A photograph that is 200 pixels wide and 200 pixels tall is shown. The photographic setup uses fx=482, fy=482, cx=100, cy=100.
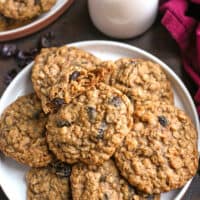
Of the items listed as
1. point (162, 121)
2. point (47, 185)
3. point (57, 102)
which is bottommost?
point (47, 185)

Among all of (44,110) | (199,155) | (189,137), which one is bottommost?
(199,155)

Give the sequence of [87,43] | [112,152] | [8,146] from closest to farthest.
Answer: [112,152] < [8,146] < [87,43]

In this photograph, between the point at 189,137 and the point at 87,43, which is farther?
the point at 87,43

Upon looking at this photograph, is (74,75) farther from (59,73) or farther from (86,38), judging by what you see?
(86,38)

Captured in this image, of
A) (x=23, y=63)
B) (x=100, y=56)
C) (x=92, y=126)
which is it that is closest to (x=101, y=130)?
(x=92, y=126)

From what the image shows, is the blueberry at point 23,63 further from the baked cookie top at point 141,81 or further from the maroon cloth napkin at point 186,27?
the maroon cloth napkin at point 186,27

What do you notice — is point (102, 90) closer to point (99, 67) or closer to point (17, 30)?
point (99, 67)

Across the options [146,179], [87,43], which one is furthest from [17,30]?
[146,179]

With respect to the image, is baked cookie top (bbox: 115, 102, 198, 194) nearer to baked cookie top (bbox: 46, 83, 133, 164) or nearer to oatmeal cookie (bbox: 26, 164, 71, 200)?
baked cookie top (bbox: 46, 83, 133, 164)
